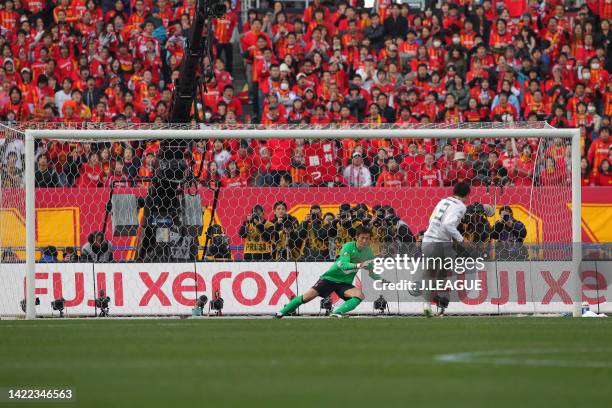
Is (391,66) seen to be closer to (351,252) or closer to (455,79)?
Answer: (455,79)

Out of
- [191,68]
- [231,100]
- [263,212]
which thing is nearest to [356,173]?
[263,212]

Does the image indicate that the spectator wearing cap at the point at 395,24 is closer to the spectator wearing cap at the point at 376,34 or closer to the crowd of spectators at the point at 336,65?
the crowd of spectators at the point at 336,65

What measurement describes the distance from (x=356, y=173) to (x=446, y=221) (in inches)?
168

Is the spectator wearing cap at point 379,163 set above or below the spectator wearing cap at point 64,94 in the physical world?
below

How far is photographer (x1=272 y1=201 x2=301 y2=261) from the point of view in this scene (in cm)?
1752

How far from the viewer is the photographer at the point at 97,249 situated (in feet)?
57.4

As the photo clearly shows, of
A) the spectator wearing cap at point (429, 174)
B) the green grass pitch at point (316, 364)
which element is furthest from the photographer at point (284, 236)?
the green grass pitch at point (316, 364)

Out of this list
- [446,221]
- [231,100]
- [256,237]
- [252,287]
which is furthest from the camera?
[231,100]

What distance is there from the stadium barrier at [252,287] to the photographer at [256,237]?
0.31 m

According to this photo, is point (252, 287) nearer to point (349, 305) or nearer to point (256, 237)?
point (256, 237)

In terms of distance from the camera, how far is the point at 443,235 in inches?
631

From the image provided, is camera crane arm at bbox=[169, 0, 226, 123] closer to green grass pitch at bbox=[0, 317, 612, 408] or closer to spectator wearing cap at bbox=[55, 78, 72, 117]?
spectator wearing cap at bbox=[55, 78, 72, 117]

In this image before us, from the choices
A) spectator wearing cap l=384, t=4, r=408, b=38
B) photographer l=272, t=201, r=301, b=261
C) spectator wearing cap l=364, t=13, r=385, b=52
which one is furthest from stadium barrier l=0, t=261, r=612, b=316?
spectator wearing cap l=384, t=4, r=408, b=38

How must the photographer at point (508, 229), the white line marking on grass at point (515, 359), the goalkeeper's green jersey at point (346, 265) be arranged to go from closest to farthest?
the white line marking on grass at point (515, 359), the goalkeeper's green jersey at point (346, 265), the photographer at point (508, 229)
